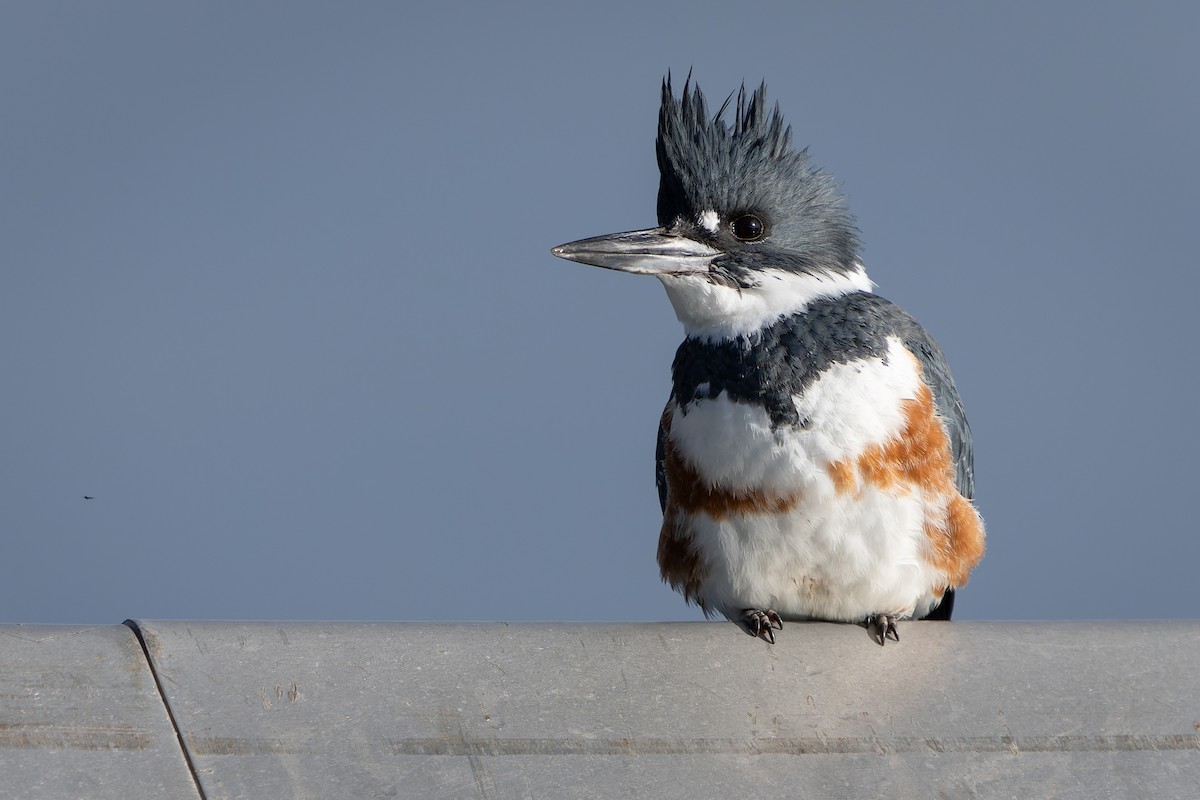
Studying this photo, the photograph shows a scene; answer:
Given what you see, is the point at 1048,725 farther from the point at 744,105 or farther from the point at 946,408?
the point at 744,105

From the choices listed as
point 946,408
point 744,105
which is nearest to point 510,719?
point 946,408

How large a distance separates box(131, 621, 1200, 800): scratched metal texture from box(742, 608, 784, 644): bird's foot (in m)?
0.20

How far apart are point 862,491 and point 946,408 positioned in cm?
36

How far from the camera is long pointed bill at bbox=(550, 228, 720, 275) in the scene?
114 inches

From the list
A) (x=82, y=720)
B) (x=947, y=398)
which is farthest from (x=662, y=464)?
(x=82, y=720)

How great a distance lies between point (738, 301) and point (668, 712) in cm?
101

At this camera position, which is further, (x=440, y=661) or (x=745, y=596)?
(x=745, y=596)

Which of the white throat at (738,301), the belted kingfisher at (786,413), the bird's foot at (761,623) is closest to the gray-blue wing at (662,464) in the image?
the belted kingfisher at (786,413)

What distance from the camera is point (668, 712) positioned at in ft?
7.27

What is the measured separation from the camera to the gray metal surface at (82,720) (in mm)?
1912

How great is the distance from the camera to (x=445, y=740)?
6.86ft

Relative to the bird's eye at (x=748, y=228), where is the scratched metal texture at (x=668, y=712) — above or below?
below

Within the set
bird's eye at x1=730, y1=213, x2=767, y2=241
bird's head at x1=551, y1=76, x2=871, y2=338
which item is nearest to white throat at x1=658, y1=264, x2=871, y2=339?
bird's head at x1=551, y1=76, x2=871, y2=338

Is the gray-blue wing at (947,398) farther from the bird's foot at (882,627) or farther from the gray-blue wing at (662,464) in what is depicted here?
the gray-blue wing at (662,464)
